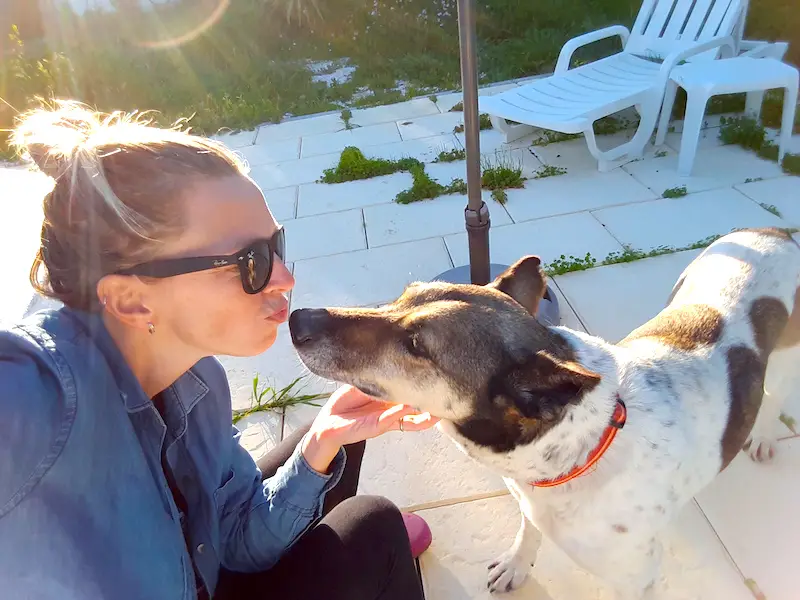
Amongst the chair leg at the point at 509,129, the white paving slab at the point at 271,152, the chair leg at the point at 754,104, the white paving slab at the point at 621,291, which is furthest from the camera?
the white paving slab at the point at 271,152

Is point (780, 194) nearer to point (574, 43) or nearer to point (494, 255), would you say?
point (494, 255)

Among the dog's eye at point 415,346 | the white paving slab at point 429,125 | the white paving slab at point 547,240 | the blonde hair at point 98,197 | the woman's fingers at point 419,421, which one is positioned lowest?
the white paving slab at point 429,125

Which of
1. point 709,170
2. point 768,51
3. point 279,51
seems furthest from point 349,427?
point 279,51

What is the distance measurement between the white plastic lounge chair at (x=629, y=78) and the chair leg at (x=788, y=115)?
3.30 ft

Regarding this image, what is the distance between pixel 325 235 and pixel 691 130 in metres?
3.37

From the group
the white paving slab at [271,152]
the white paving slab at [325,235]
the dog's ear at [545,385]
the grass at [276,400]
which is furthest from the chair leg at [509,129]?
the dog's ear at [545,385]

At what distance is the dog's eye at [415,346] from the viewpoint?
6.23 feet

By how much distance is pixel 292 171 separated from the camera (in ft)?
20.8

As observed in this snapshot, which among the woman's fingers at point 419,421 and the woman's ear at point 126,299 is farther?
the woman's fingers at point 419,421

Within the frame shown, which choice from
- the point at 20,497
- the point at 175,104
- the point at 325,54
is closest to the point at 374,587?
the point at 20,497

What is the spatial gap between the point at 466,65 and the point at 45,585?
2.81 metres

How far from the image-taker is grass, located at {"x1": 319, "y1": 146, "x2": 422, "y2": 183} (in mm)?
5941

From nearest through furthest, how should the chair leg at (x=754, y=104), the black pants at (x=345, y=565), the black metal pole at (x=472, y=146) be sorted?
the black pants at (x=345, y=565)
the black metal pole at (x=472, y=146)
the chair leg at (x=754, y=104)

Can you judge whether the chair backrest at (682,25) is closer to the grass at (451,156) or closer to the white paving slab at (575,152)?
the white paving slab at (575,152)
